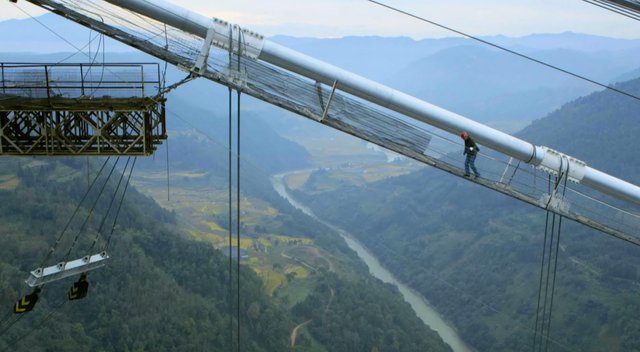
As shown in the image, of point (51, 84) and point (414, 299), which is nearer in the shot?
point (51, 84)

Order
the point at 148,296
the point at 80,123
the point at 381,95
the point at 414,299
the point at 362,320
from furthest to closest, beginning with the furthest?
the point at 414,299 < the point at 362,320 < the point at 148,296 < the point at 381,95 < the point at 80,123

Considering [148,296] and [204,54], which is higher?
[204,54]

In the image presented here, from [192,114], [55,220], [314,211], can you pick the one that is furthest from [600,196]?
[192,114]

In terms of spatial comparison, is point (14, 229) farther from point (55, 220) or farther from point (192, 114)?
point (192, 114)

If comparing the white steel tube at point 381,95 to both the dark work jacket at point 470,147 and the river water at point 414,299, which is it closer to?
the dark work jacket at point 470,147

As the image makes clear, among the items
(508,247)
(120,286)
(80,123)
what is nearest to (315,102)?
(80,123)

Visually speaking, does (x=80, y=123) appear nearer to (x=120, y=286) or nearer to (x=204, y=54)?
(x=204, y=54)

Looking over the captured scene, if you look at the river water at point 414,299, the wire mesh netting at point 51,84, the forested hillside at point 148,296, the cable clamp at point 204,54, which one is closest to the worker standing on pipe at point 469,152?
the cable clamp at point 204,54
